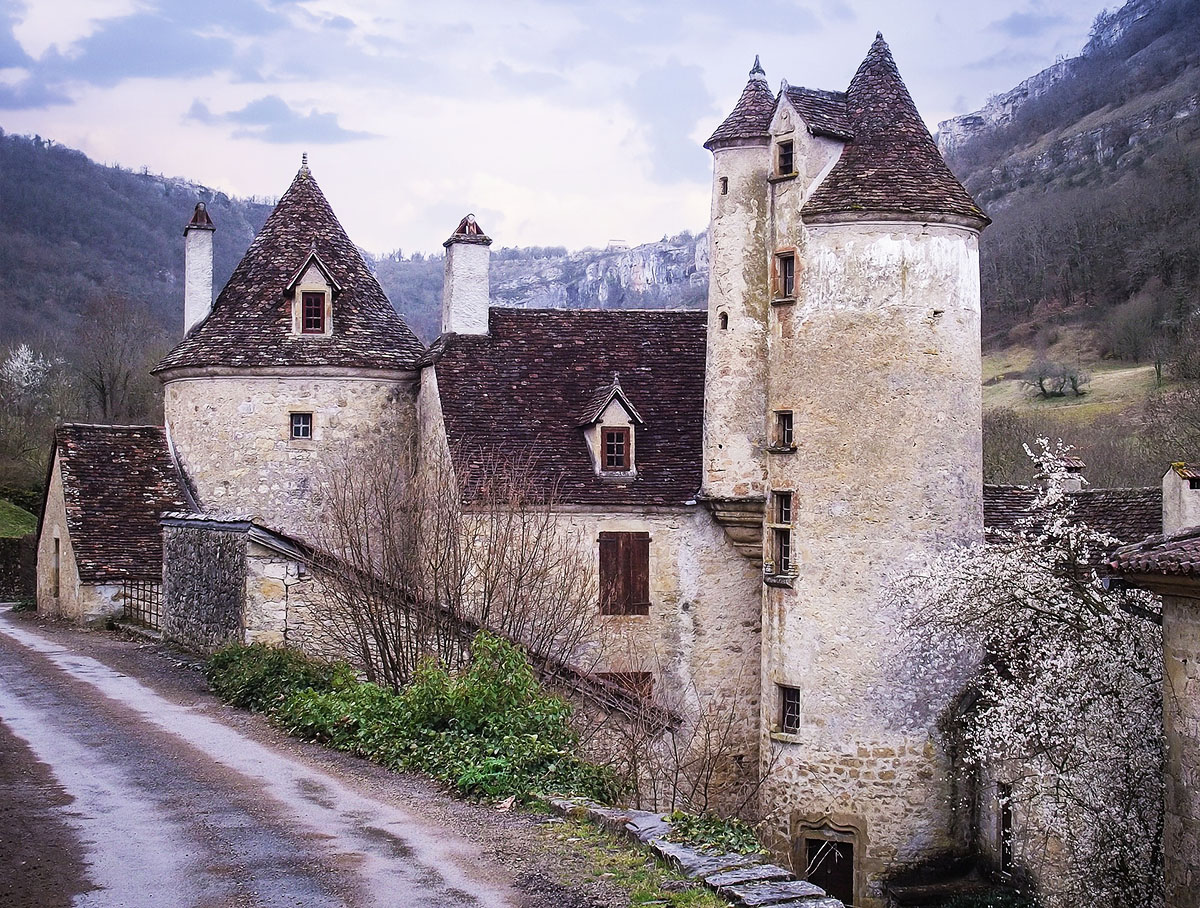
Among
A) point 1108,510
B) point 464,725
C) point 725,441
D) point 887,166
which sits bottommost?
point 464,725

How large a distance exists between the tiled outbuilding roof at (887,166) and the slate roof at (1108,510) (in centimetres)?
568

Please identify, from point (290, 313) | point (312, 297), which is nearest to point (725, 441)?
point (312, 297)

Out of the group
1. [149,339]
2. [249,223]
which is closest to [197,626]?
[149,339]

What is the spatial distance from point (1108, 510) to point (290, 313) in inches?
663

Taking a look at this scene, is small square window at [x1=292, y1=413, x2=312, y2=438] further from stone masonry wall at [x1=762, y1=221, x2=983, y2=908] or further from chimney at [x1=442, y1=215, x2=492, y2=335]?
stone masonry wall at [x1=762, y1=221, x2=983, y2=908]

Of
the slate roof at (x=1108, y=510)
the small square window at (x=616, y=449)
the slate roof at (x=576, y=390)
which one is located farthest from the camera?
the small square window at (x=616, y=449)

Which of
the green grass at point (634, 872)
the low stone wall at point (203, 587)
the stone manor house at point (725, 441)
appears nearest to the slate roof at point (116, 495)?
the stone manor house at point (725, 441)

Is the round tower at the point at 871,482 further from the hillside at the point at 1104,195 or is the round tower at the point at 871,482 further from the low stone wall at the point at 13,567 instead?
the hillside at the point at 1104,195

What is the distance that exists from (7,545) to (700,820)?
37.9m

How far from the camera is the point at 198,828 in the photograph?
10.3 metres

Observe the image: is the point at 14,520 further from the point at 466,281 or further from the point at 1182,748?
the point at 1182,748

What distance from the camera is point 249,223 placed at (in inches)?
3743

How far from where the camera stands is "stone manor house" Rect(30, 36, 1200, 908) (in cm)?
2250

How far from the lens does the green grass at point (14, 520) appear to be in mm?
46438
